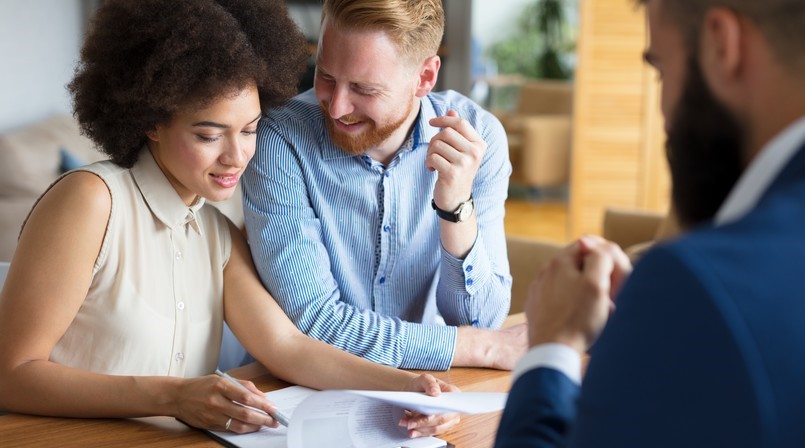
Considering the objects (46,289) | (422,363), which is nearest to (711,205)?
(422,363)

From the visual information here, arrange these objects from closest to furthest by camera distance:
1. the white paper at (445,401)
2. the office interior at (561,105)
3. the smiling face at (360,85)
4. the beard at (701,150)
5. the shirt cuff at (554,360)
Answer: the beard at (701,150) → the shirt cuff at (554,360) → the white paper at (445,401) → the smiling face at (360,85) → the office interior at (561,105)

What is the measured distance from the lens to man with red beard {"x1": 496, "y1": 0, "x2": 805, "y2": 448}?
0.69m

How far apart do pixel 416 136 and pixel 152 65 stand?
0.62 meters

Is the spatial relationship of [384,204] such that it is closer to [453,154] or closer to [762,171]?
[453,154]

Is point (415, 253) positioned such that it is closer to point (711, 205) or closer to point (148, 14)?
point (148, 14)

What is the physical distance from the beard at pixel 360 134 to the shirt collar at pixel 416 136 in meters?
0.02

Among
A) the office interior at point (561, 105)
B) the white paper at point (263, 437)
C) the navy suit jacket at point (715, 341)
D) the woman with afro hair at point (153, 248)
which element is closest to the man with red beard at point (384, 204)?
the woman with afro hair at point (153, 248)

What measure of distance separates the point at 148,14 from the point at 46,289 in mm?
492

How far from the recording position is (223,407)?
137 centimetres

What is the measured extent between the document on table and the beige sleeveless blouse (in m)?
0.30

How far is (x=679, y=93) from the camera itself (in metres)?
0.84

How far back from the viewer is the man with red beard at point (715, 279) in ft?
2.26

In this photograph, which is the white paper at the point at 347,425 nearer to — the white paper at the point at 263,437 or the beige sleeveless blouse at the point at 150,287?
the white paper at the point at 263,437

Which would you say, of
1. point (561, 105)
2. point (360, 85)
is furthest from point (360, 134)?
point (561, 105)
